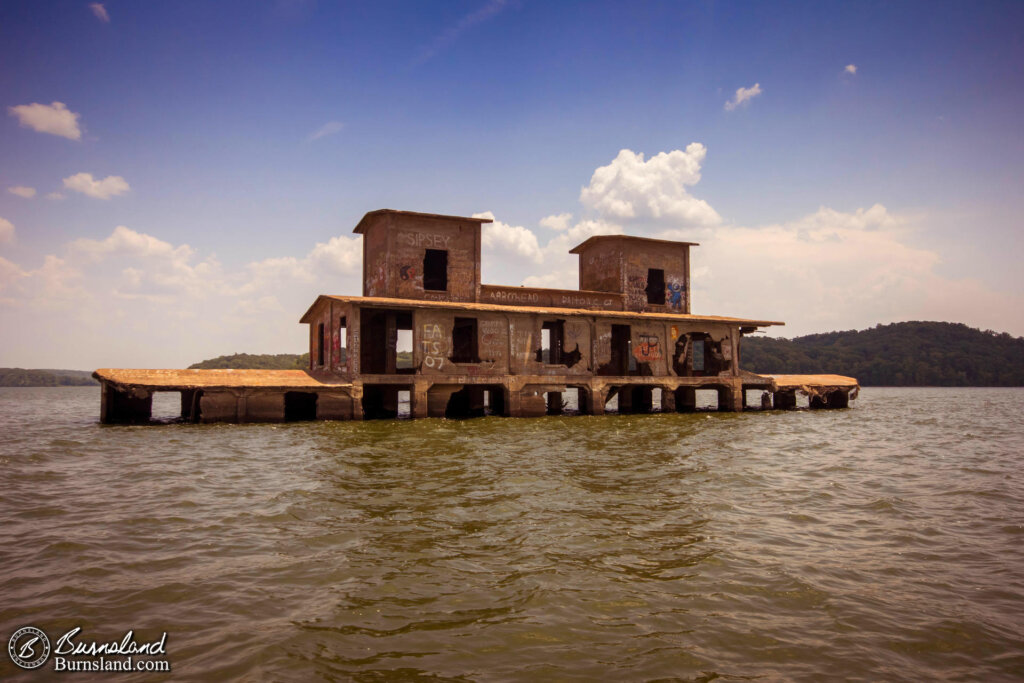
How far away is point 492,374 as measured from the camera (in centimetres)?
2248

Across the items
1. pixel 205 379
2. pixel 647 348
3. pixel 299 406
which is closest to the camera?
pixel 205 379

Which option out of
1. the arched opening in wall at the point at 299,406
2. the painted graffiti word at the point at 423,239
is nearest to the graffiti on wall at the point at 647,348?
the painted graffiti word at the point at 423,239

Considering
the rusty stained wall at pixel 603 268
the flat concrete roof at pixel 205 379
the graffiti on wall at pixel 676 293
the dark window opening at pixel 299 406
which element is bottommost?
the dark window opening at pixel 299 406

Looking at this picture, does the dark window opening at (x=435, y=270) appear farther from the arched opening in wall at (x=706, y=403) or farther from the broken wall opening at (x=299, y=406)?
the arched opening in wall at (x=706, y=403)

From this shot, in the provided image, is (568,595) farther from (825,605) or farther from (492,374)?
(492,374)

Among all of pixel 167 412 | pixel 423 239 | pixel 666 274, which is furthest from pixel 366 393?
pixel 666 274

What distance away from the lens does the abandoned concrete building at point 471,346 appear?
65.5ft

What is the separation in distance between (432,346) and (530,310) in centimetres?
443

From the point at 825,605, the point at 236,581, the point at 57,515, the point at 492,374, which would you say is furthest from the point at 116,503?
the point at 492,374

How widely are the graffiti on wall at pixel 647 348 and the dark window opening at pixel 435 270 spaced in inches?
368

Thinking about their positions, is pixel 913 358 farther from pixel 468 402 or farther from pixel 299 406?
pixel 299 406

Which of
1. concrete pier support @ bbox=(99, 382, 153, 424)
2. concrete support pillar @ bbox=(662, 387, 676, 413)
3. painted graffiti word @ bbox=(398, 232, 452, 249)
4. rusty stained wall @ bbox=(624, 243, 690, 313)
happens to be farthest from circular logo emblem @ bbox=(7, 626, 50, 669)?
rusty stained wall @ bbox=(624, 243, 690, 313)

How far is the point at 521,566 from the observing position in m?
5.75

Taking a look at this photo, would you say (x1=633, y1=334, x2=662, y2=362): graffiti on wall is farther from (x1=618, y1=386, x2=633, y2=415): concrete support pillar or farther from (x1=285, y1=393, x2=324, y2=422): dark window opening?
(x1=285, y1=393, x2=324, y2=422): dark window opening
